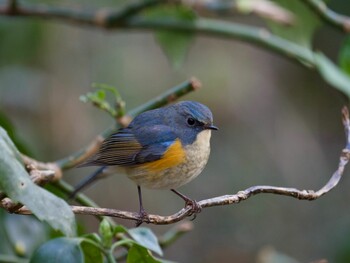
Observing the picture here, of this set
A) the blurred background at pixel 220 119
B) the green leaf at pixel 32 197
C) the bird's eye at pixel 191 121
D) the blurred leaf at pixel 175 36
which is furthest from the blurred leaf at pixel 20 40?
the green leaf at pixel 32 197

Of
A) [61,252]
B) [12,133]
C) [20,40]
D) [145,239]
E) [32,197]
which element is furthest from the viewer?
[20,40]

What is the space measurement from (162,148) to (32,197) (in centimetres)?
192

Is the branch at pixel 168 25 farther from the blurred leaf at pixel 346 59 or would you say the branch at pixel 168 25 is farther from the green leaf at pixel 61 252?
the green leaf at pixel 61 252

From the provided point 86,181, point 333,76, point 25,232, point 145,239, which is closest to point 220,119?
point 86,181

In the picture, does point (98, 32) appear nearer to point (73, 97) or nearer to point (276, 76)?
point (73, 97)

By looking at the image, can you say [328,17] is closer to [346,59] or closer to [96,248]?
[346,59]

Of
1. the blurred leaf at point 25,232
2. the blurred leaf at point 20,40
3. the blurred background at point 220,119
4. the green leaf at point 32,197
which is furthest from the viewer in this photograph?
the blurred background at point 220,119

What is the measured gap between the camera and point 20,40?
553cm

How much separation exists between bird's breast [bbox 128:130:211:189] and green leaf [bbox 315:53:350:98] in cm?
68

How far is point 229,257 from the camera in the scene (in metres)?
6.70

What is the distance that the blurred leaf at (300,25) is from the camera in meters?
4.02

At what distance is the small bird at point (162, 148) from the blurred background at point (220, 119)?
202 centimetres

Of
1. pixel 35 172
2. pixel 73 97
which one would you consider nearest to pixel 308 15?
pixel 35 172

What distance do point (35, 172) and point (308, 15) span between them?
221 centimetres
